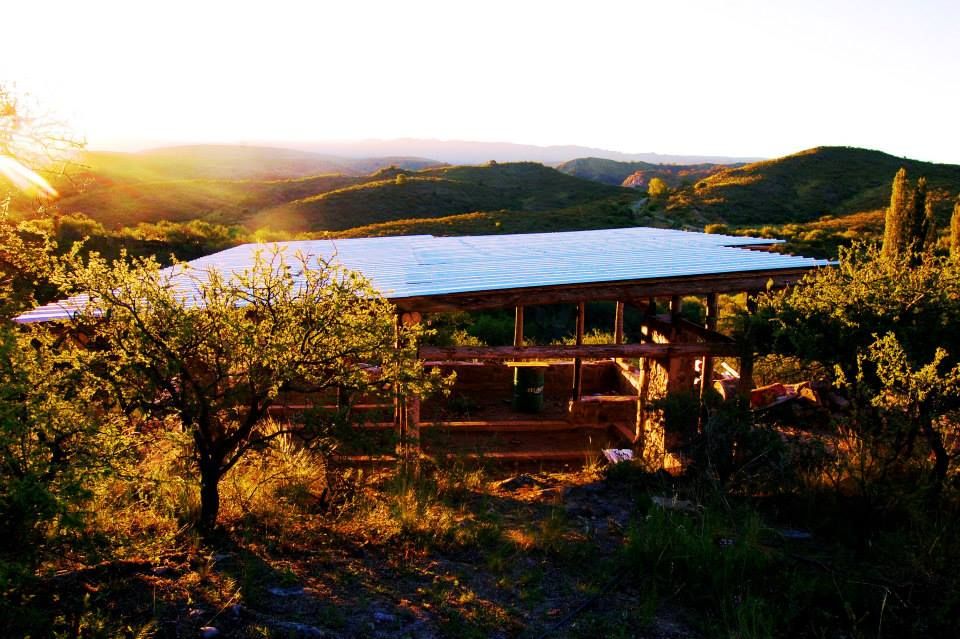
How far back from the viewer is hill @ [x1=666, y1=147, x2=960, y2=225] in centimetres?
4669

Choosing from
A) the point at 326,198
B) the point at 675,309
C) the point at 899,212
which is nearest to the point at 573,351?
the point at 675,309

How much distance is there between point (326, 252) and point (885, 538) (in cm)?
984

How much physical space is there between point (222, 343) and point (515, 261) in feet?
19.6

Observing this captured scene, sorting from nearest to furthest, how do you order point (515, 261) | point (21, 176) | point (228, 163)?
point (21, 176) → point (515, 261) → point (228, 163)

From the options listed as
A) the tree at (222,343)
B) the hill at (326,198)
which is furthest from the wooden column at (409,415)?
the hill at (326,198)

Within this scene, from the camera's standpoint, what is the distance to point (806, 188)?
57.6 m

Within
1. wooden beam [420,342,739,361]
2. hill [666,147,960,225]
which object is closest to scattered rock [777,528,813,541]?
wooden beam [420,342,739,361]

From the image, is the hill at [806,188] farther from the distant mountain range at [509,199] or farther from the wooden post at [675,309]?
the wooden post at [675,309]

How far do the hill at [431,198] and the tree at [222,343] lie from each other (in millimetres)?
40521

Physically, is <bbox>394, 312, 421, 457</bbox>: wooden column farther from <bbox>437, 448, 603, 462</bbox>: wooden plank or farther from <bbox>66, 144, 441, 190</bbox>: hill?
<bbox>66, 144, 441, 190</bbox>: hill

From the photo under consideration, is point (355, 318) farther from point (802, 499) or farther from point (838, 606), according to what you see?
point (802, 499)

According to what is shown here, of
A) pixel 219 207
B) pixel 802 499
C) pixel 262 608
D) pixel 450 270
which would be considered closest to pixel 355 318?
pixel 262 608

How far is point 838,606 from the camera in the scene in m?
4.90

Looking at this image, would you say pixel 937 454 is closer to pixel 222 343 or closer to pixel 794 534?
pixel 794 534
